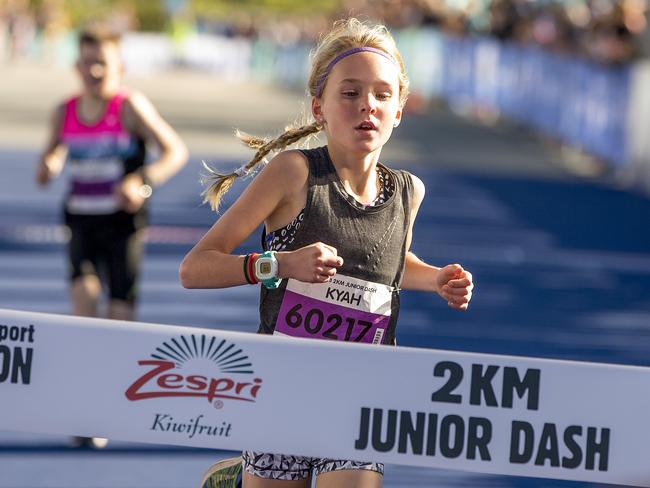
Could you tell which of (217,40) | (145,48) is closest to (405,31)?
(145,48)

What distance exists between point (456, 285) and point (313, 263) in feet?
1.70

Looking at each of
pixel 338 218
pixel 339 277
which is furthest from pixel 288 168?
pixel 339 277

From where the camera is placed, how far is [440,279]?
4.24m

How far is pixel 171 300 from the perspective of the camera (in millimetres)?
10945

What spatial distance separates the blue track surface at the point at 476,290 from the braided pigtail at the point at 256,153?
7.73ft

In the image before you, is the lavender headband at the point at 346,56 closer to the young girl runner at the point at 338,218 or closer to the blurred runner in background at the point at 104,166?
the young girl runner at the point at 338,218

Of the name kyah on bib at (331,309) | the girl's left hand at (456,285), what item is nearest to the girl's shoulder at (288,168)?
the name kyah on bib at (331,309)

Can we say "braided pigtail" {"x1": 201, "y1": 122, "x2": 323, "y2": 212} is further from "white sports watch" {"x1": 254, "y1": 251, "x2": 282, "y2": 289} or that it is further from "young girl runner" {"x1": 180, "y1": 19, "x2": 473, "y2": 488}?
"white sports watch" {"x1": 254, "y1": 251, "x2": 282, "y2": 289}

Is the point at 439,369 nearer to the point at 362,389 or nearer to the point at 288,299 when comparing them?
the point at 362,389

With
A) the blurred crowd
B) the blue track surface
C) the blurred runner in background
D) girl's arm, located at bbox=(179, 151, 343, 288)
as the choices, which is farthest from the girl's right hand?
the blurred runner in background

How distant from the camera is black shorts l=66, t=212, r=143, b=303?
7383 millimetres

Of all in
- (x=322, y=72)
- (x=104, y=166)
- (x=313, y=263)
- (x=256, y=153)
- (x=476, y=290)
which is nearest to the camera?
(x=313, y=263)

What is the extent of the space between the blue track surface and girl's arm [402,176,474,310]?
2311mm

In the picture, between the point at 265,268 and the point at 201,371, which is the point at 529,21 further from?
the point at 201,371
